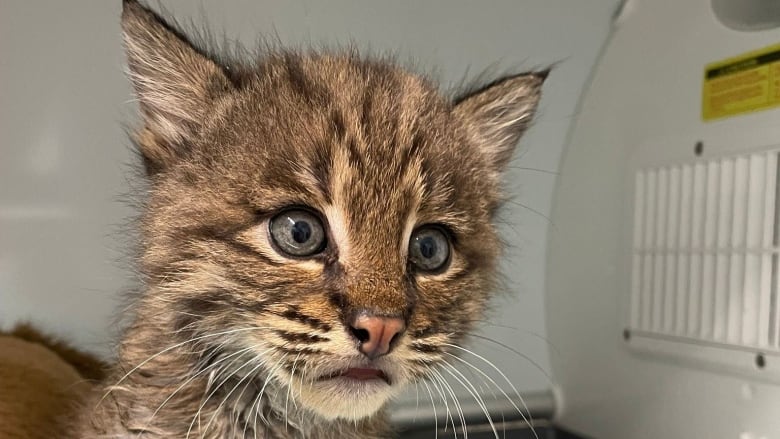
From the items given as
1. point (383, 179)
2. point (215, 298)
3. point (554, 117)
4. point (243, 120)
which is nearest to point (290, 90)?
point (243, 120)

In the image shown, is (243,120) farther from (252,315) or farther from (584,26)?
(584,26)

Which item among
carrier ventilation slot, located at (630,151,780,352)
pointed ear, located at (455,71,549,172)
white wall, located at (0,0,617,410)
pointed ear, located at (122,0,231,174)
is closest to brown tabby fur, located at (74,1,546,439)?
pointed ear, located at (122,0,231,174)

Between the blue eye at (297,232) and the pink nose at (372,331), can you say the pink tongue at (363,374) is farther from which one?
A: the blue eye at (297,232)

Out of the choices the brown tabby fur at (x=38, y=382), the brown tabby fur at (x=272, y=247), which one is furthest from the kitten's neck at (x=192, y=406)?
the brown tabby fur at (x=38, y=382)

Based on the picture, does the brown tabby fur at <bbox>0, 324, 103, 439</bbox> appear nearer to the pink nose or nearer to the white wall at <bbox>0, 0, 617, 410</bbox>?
the white wall at <bbox>0, 0, 617, 410</bbox>

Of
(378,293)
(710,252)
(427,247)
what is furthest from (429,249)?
(710,252)

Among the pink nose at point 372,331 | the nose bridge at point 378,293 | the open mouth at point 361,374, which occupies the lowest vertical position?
the open mouth at point 361,374

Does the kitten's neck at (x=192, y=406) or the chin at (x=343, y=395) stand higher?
the chin at (x=343, y=395)
